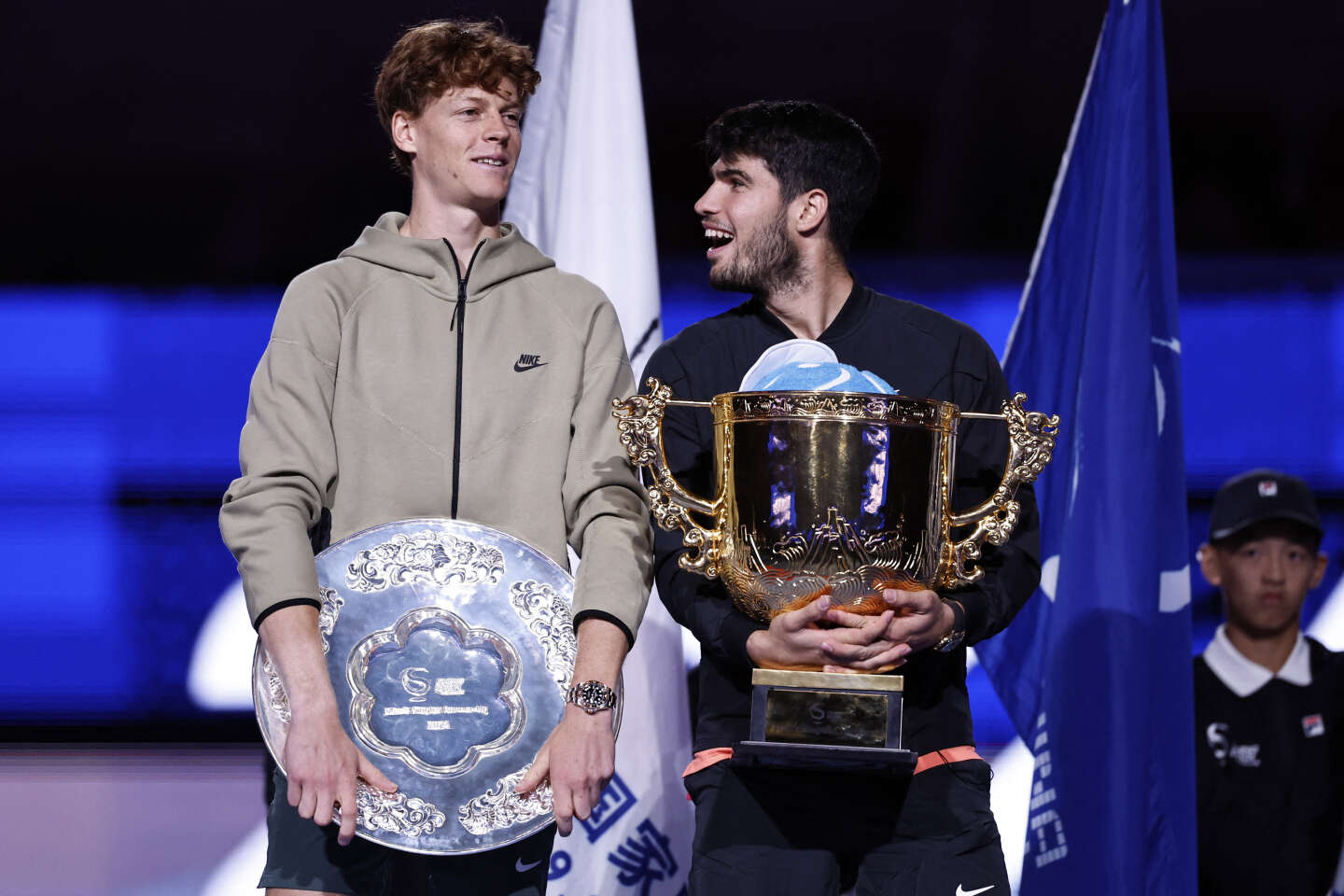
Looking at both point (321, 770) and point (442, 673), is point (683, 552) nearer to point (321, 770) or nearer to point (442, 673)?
point (442, 673)

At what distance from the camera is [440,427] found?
1.96 m

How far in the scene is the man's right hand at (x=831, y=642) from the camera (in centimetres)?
172

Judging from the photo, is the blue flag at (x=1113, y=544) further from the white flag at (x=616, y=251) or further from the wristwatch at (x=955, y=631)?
the wristwatch at (x=955, y=631)

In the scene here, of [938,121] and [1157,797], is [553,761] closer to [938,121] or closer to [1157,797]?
[1157,797]

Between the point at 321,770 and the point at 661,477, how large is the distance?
0.55 metres

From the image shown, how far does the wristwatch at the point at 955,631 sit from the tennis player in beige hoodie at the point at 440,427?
0.40 meters

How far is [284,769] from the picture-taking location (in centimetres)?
176

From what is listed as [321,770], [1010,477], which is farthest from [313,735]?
[1010,477]

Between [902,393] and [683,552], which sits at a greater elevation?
[902,393]

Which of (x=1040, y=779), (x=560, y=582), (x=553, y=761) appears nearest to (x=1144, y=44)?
(x=1040, y=779)

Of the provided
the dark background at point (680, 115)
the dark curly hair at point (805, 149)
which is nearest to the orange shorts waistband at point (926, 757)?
the dark curly hair at point (805, 149)

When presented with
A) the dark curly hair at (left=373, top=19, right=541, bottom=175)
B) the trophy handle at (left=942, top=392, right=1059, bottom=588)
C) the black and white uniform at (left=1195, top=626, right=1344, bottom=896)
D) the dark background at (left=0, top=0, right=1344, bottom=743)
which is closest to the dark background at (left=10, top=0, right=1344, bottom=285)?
the dark background at (left=0, top=0, right=1344, bottom=743)

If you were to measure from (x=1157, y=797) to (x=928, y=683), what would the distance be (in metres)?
1.11

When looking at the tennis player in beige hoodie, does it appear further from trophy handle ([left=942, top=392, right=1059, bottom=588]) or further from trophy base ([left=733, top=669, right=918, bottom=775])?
trophy handle ([left=942, top=392, right=1059, bottom=588])
